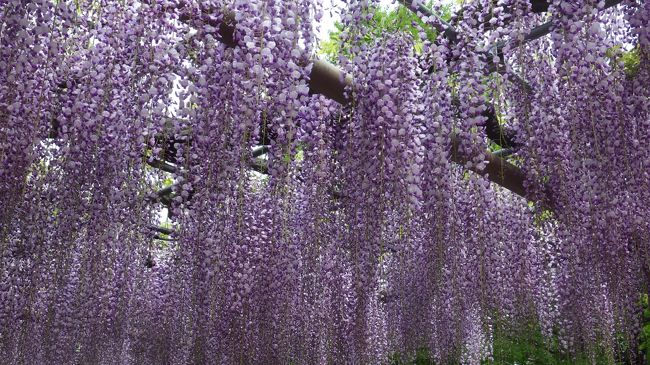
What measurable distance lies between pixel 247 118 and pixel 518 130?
7.27ft

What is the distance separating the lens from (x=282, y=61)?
306 centimetres

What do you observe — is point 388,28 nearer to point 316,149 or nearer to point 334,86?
point 334,86

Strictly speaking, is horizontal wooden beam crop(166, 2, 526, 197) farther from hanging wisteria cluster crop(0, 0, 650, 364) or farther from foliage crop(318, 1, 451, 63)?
foliage crop(318, 1, 451, 63)

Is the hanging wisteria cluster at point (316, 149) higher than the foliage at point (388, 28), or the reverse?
the foliage at point (388, 28)

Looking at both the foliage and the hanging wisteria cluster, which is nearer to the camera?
the hanging wisteria cluster

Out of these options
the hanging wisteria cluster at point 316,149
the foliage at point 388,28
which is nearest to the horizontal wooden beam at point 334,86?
the hanging wisteria cluster at point 316,149

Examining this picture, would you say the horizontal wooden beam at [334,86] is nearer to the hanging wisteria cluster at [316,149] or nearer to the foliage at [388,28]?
the hanging wisteria cluster at [316,149]

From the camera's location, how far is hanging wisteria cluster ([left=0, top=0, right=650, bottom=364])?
10.4 ft

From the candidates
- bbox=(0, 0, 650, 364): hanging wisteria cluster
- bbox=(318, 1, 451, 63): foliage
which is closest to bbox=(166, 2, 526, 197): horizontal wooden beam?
bbox=(0, 0, 650, 364): hanging wisteria cluster

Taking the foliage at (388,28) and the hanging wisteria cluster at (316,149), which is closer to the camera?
the hanging wisteria cluster at (316,149)

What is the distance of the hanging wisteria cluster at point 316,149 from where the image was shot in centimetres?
316

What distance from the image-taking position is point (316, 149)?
4.05 meters

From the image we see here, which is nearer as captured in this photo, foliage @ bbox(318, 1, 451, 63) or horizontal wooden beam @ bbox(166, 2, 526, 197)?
horizontal wooden beam @ bbox(166, 2, 526, 197)

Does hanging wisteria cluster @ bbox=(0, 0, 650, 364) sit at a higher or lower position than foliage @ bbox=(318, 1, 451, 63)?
lower
